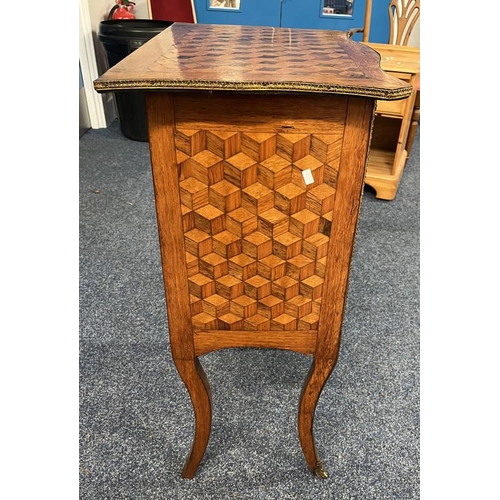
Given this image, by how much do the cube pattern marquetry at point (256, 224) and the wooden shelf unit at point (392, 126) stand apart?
137 centimetres

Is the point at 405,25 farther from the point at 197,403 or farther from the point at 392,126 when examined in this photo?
the point at 197,403

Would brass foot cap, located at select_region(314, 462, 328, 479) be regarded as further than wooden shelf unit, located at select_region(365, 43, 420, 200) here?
No

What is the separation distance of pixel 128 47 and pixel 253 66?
2285 millimetres

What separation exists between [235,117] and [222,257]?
0.82 ft

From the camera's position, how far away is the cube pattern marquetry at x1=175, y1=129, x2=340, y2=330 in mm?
704

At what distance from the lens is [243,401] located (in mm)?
1299

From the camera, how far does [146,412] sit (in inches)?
49.7

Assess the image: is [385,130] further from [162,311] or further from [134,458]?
[134,458]

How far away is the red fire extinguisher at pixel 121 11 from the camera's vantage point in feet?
9.90

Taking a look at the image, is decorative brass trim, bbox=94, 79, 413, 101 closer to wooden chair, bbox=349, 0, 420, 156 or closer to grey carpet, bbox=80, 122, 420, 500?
grey carpet, bbox=80, 122, 420, 500

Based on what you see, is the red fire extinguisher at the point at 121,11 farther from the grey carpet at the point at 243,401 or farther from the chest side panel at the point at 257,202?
the chest side panel at the point at 257,202

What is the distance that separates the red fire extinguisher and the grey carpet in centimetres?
186

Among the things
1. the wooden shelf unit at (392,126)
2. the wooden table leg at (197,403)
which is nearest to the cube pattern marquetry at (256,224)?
the wooden table leg at (197,403)

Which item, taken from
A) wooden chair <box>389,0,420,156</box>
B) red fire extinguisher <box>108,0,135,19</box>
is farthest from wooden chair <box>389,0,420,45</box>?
red fire extinguisher <box>108,0,135,19</box>
